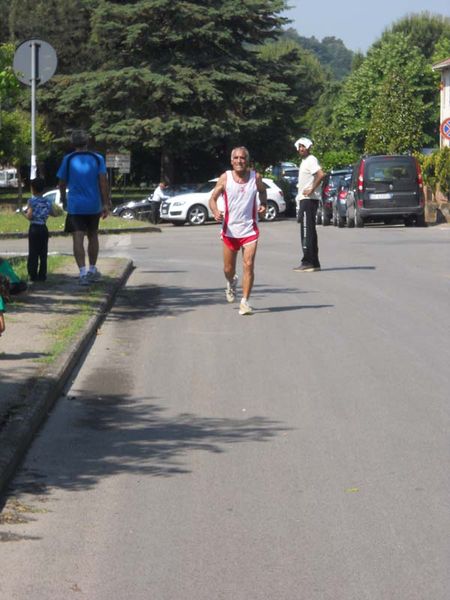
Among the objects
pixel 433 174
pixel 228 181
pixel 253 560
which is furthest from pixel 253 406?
pixel 433 174

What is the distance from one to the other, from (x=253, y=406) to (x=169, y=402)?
593mm

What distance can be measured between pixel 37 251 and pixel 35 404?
8.01m

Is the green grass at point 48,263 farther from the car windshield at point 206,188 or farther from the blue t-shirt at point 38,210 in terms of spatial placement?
the car windshield at point 206,188

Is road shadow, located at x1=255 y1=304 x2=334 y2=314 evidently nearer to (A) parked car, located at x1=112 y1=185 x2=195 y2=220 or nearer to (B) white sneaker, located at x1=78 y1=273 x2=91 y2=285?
(B) white sneaker, located at x1=78 y1=273 x2=91 y2=285

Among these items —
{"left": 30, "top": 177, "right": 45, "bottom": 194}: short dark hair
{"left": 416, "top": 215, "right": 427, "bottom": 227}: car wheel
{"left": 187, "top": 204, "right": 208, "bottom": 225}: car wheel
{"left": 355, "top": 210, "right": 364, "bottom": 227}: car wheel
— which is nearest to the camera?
{"left": 30, "top": 177, "right": 45, "bottom": 194}: short dark hair

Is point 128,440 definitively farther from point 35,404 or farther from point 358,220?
point 358,220

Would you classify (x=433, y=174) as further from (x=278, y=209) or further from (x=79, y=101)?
(x=79, y=101)

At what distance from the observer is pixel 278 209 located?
4638 cm

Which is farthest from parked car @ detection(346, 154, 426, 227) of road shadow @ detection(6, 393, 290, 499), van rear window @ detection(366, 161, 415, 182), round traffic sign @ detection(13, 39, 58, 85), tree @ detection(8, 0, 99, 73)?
tree @ detection(8, 0, 99, 73)

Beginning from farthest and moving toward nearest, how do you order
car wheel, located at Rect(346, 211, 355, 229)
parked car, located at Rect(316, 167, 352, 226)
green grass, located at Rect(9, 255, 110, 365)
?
parked car, located at Rect(316, 167, 352, 226) < car wheel, located at Rect(346, 211, 355, 229) < green grass, located at Rect(9, 255, 110, 365)

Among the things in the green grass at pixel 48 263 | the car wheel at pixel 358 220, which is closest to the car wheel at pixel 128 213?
the car wheel at pixel 358 220

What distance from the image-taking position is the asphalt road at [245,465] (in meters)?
5.45

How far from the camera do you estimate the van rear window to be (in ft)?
118

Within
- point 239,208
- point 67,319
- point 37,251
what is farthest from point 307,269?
point 67,319
